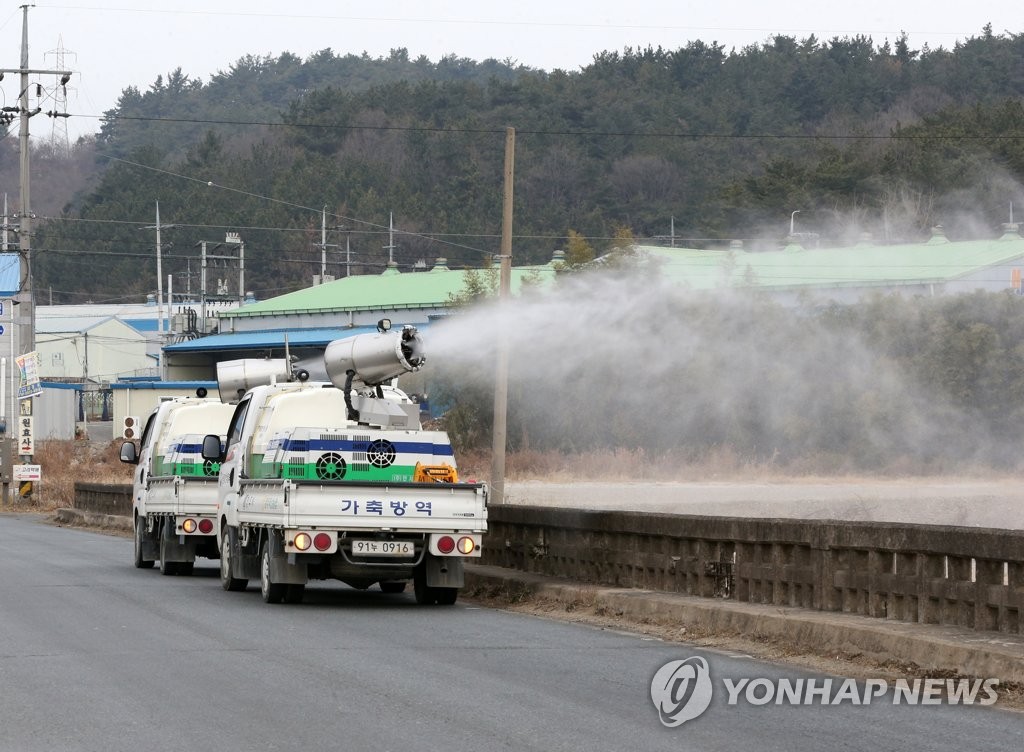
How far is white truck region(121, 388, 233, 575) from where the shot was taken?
22219mm

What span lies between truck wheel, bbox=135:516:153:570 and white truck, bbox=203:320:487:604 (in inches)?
177

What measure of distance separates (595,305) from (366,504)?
25327 millimetres

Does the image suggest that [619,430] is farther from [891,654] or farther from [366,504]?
[891,654]

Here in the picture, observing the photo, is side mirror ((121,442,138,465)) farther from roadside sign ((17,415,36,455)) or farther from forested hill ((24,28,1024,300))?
forested hill ((24,28,1024,300))

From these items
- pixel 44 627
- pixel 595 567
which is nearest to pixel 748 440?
pixel 595 567

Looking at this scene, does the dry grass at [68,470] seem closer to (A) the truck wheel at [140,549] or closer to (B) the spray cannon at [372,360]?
(A) the truck wheel at [140,549]

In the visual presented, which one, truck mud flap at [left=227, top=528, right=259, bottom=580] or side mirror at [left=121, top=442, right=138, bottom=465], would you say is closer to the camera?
truck mud flap at [left=227, top=528, right=259, bottom=580]

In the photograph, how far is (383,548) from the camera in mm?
16703

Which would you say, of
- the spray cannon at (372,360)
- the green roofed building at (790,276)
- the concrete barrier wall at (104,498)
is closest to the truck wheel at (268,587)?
the spray cannon at (372,360)

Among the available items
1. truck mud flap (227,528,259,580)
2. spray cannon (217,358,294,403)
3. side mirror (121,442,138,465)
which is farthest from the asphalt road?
side mirror (121,442,138,465)

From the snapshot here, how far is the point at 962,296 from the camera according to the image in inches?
1928

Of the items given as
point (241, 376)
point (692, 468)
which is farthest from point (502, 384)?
point (692, 468)
